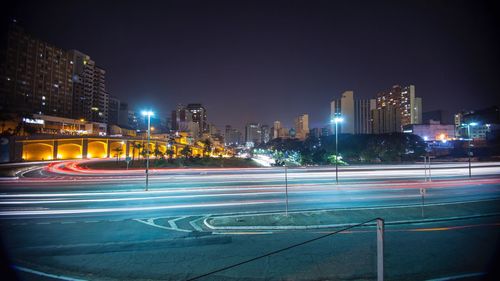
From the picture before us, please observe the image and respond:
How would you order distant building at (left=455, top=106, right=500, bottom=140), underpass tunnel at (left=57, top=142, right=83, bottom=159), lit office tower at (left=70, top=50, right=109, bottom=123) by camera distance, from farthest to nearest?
1. lit office tower at (left=70, top=50, right=109, bottom=123)
2. distant building at (left=455, top=106, right=500, bottom=140)
3. underpass tunnel at (left=57, top=142, right=83, bottom=159)

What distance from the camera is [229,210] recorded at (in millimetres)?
14039

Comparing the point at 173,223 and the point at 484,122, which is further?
the point at 484,122

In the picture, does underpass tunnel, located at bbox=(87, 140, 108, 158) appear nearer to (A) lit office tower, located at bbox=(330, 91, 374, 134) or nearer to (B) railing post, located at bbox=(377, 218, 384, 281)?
(B) railing post, located at bbox=(377, 218, 384, 281)

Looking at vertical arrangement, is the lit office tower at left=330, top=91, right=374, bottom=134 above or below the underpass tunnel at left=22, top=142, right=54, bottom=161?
above

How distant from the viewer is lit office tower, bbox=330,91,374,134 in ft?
580

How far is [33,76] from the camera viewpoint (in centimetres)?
10644

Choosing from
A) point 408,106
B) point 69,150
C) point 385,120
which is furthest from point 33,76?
point 408,106

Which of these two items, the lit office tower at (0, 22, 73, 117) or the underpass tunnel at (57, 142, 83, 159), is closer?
the underpass tunnel at (57, 142, 83, 159)

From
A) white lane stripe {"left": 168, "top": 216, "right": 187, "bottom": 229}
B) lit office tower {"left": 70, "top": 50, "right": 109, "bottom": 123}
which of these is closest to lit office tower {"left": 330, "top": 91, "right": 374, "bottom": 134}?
lit office tower {"left": 70, "top": 50, "right": 109, "bottom": 123}

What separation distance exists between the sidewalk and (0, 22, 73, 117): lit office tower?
114 metres

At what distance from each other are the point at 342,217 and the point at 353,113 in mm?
184656

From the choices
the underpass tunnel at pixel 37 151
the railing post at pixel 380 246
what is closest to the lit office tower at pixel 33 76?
the underpass tunnel at pixel 37 151

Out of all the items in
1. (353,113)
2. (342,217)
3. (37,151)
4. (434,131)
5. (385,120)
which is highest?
(353,113)

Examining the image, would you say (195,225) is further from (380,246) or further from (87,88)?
(87,88)
